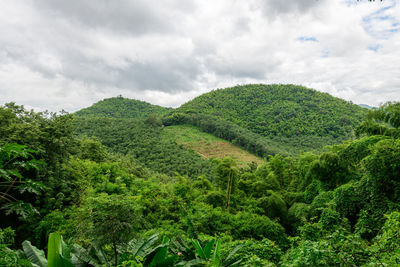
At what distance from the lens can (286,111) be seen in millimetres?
83312

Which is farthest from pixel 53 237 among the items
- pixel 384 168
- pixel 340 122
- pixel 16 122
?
pixel 340 122

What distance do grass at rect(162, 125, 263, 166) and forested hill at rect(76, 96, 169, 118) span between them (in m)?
39.9

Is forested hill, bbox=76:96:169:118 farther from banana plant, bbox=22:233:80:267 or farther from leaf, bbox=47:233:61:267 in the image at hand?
leaf, bbox=47:233:61:267

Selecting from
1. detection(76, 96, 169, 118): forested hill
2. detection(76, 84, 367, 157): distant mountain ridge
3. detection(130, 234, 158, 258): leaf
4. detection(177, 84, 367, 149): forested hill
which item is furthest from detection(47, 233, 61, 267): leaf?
detection(76, 96, 169, 118): forested hill

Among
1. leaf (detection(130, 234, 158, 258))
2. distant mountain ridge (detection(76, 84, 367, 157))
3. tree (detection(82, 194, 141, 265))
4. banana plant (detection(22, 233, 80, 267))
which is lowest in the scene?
leaf (detection(130, 234, 158, 258))

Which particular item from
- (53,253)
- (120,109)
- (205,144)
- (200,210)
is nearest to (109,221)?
(53,253)

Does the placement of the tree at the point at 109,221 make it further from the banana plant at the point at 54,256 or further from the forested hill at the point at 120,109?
the forested hill at the point at 120,109

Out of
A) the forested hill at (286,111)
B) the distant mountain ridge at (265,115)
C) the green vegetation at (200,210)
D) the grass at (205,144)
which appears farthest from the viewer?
the forested hill at (286,111)

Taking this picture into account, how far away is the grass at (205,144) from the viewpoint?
176ft

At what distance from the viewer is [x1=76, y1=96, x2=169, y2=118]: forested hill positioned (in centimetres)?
9594

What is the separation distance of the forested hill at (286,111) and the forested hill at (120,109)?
2832 cm

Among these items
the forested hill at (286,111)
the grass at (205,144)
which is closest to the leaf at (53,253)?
the grass at (205,144)

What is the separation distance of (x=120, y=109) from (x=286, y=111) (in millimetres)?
84545

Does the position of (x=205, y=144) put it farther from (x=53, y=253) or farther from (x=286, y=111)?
(x=53, y=253)
